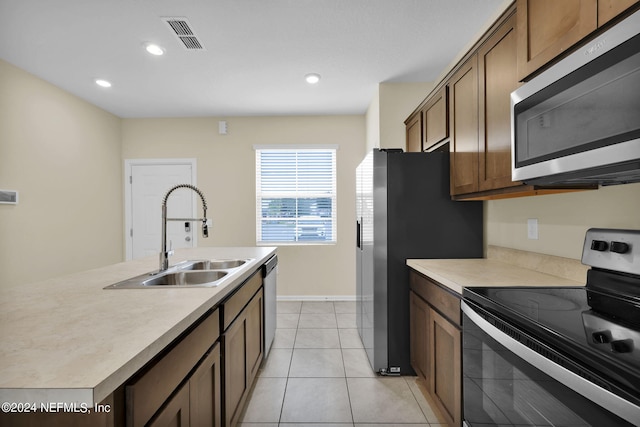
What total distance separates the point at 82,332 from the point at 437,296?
62.9 inches

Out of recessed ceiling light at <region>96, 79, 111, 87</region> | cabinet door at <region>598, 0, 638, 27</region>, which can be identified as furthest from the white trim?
cabinet door at <region>598, 0, 638, 27</region>

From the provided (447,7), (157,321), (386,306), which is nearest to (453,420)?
(386,306)

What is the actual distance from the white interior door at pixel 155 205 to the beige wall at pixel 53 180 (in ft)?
0.76

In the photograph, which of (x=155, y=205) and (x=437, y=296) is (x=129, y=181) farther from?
(x=437, y=296)

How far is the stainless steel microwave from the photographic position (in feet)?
2.76

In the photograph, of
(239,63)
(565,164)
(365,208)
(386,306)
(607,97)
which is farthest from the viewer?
(239,63)

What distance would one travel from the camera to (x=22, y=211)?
3070mm

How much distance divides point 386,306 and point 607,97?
1.76 metres

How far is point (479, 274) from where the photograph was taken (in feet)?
5.61

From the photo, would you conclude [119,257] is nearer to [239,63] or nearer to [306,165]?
[306,165]

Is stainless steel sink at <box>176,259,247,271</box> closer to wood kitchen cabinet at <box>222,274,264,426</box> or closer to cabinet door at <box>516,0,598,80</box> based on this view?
wood kitchen cabinet at <box>222,274,264,426</box>

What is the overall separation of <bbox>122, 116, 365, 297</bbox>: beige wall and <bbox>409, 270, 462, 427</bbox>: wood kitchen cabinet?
2.31 m

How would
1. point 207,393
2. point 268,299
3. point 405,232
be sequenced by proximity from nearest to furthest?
point 207,393 < point 405,232 < point 268,299

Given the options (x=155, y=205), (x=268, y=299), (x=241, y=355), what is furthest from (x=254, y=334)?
(x=155, y=205)
